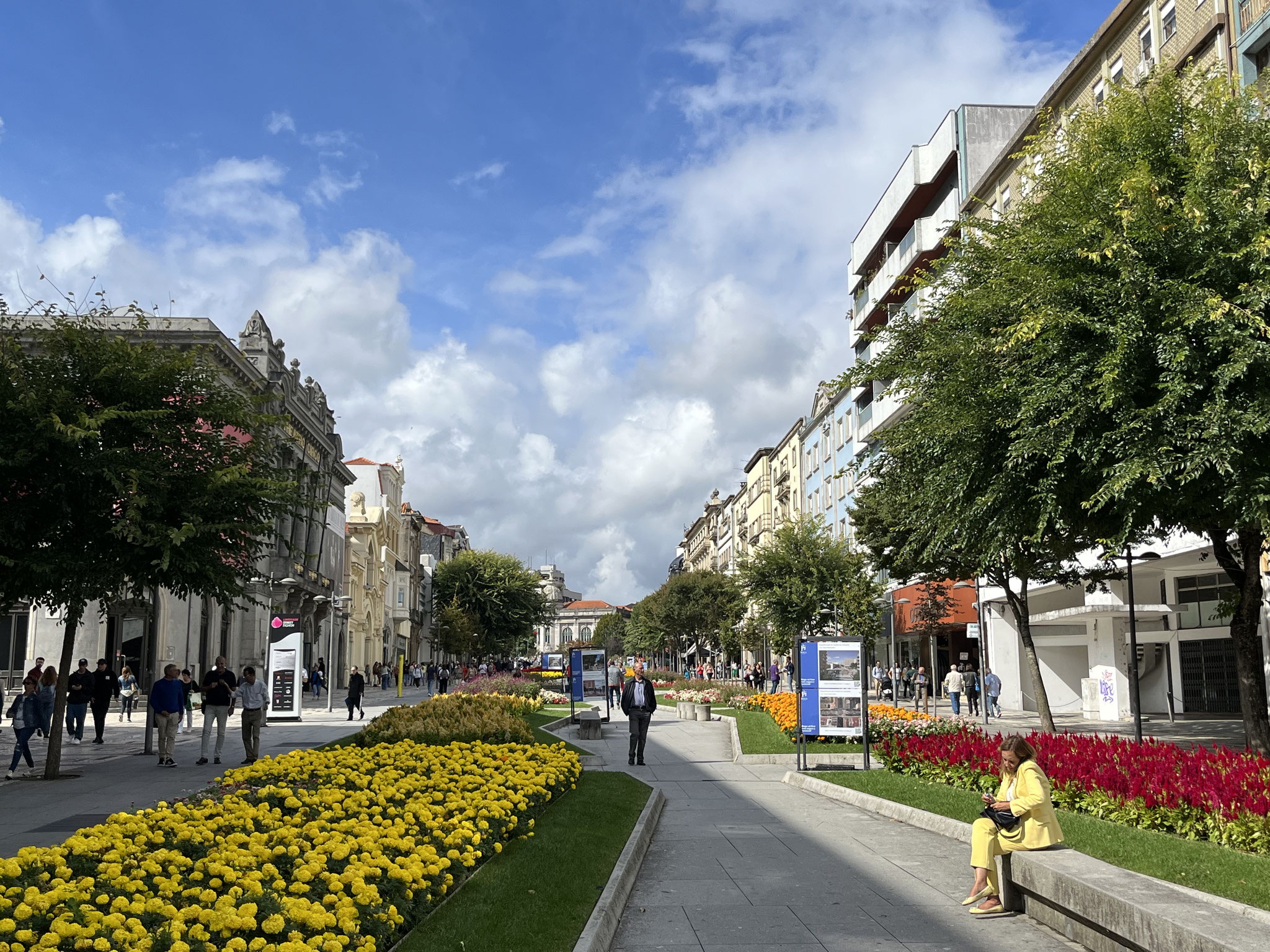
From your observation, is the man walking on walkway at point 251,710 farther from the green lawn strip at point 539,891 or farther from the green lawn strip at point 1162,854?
the green lawn strip at point 1162,854

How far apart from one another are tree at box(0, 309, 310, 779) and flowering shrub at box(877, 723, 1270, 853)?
1096 cm

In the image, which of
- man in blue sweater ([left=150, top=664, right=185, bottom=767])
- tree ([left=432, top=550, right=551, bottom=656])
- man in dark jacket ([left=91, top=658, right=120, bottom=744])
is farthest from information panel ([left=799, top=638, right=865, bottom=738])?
tree ([left=432, top=550, right=551, bottom=656])

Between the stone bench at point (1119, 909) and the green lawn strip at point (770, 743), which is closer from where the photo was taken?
the stone bench at point (1119, 909)

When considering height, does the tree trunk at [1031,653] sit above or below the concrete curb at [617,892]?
above

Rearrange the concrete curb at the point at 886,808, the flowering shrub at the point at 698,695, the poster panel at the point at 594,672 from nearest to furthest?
the concrete curb at the point at 886,808
the flowering shrub at the point at 698,695
the poster panel at the point at 594,672

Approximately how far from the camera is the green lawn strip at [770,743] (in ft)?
67.5

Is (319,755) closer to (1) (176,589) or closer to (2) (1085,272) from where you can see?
(1) (176,589)

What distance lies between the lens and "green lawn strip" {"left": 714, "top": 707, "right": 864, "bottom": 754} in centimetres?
2058

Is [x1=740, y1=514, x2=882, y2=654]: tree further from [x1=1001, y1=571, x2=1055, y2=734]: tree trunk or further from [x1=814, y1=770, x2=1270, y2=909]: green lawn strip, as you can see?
[x1=814, y1=770, x2=1270, y2=909]: green lawn strip

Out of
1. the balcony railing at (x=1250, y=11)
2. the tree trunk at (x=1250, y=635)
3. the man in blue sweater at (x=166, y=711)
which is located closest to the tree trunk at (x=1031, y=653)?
the tree trunk at (x=1250, y=635)

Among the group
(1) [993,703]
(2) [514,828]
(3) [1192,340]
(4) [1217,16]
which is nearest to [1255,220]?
(3) [1192,340]

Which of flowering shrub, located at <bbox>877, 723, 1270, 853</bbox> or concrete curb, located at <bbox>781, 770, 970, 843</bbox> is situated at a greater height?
flowering shrub, located at <bbox>877, 723, 1270, 853</bbox>

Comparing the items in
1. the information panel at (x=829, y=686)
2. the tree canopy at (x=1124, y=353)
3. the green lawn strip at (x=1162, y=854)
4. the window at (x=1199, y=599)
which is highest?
the tree canopy at (x=1124, y=353)

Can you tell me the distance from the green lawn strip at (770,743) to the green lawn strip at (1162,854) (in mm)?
7192
